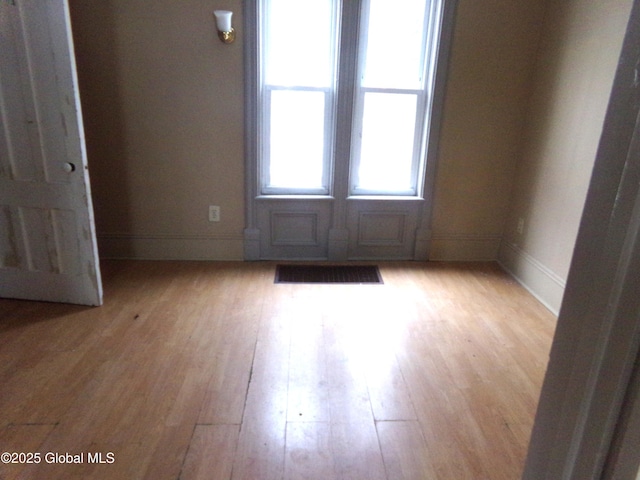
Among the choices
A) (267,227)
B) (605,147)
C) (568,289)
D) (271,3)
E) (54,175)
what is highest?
(271,3)

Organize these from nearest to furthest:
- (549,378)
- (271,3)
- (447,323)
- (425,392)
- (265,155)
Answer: (549,378) < (425,392) < (447,323) < (271,3) < (265,155)

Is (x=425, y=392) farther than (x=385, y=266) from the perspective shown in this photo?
No

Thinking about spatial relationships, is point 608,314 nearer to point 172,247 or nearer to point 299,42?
point 299,42

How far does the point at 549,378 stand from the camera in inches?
22.7

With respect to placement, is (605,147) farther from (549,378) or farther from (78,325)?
(78,325)

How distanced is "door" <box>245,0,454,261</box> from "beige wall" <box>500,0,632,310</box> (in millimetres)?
721

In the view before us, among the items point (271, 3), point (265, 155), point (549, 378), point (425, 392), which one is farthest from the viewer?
point (265, 155)

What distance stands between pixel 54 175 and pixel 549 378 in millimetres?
2632

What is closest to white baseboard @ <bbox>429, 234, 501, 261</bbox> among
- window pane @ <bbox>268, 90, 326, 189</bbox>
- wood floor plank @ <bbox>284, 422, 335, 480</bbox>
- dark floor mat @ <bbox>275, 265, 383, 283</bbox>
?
dark floor mat @ <bbox>275, 265, 383, 283</bbox>

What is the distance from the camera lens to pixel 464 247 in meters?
3.62

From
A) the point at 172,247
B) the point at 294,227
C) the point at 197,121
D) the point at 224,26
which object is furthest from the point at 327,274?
the point at 224,26

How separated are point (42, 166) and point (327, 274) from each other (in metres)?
2.01

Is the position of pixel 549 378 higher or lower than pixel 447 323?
higher

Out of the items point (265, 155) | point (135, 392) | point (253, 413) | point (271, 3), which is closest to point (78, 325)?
point (135, 392)
